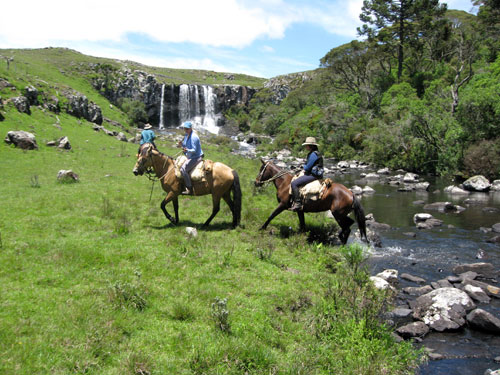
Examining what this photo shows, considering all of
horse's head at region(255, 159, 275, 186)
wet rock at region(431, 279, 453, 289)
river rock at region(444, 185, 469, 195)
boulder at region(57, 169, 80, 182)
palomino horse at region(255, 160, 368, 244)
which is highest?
horse's head at region(255, 159, 275, 186)

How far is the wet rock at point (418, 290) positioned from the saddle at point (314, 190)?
13.0 feet

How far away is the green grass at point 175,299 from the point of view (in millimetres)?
5105

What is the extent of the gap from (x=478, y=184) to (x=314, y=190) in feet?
69.5

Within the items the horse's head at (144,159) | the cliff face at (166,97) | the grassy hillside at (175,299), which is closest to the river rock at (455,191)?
the grassy hillside at (175,299)

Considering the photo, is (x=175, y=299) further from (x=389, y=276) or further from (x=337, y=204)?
(x=389, y=276)

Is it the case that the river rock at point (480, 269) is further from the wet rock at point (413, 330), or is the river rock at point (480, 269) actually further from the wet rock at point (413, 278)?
the wet rock at point (413, 330)

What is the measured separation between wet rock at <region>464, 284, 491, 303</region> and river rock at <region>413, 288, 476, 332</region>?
69 cm

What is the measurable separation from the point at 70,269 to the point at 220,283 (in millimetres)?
3498

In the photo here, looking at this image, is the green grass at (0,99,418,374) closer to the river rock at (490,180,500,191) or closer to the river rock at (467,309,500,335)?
the river rock at (467,309,500,335)

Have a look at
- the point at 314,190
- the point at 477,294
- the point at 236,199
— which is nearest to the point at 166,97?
the point at 236,199

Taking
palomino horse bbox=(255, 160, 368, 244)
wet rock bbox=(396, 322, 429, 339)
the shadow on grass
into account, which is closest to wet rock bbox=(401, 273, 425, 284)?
palomino horse bbox=(255, 160, 368, 244)

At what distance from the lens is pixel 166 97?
79062 millimetres

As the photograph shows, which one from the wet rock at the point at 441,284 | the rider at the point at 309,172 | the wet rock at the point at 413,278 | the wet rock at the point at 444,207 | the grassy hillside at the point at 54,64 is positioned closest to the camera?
the wet rock at the point at 441,284

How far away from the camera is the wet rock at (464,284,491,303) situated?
9.00 meters
